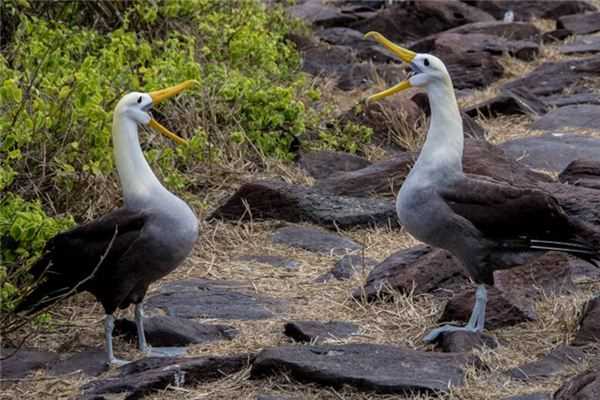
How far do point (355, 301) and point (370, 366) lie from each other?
105 cm

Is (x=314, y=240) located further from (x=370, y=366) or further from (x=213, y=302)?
(x=370, y=366)

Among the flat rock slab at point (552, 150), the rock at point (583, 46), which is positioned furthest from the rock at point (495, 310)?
the rock at point (583, 46)

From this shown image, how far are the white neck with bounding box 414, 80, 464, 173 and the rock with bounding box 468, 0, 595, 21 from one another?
760 cm

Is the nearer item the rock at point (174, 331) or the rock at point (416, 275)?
the rock at point (174, 331)

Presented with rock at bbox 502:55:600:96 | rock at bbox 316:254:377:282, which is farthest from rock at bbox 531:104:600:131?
rock at bbox 316:254:377:282

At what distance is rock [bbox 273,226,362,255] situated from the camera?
6.36m

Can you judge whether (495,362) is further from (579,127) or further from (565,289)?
(579,127)

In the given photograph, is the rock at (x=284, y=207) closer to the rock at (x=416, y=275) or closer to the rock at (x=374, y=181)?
the rock at (x=374, y=181)

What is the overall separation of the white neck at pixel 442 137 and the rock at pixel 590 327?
79cm

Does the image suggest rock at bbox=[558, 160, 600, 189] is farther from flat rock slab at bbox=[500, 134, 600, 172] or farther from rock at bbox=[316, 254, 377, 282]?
rock at bbox=[316, 254, 377, 282]

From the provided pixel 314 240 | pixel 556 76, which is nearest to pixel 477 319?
pixel 314 240

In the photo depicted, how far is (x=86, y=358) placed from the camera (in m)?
4.84

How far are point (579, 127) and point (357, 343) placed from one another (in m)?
4.17

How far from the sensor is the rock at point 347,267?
590cm
